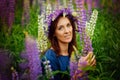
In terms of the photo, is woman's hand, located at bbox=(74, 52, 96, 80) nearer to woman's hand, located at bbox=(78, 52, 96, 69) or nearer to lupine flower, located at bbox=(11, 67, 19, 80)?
woman's hand, located at bbox=(78, 52, 96, 69)

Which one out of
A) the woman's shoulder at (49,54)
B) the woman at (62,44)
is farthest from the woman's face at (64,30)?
the woman's shoulder at (49,54)

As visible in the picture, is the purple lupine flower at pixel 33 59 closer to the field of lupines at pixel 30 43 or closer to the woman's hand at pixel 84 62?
the field of lupines at pixel 30 43

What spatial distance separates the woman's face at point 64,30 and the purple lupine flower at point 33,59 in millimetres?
168

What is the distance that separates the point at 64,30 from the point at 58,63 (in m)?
0.22

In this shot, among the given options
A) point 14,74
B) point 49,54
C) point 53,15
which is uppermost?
point 53,15

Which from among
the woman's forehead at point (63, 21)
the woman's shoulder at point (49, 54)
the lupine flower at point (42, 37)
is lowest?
the woman's shoulder at point (49, 54)

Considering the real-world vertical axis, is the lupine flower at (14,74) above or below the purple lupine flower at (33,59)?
below

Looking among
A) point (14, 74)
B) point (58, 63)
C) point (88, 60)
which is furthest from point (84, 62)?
point (14, 74)

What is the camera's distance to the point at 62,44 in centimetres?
409

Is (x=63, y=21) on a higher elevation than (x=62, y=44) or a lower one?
higher

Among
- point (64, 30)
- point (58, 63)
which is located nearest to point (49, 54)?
point (58, 63)

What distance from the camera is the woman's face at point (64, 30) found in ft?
13.3

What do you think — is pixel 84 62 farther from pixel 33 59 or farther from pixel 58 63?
pixel 33 59

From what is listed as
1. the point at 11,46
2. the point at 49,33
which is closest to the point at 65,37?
the point at 49,33
